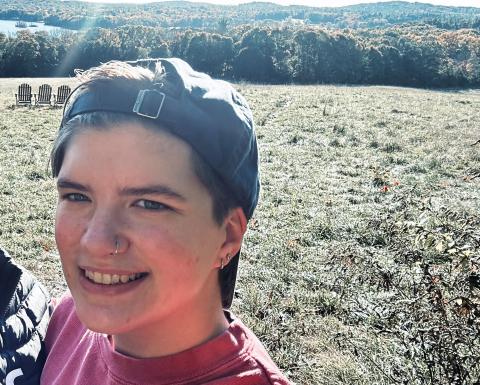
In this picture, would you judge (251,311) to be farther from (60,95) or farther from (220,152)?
(60,95)

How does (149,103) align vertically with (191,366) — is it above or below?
above

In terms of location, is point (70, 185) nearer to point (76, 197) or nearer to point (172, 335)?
point (76, 197)

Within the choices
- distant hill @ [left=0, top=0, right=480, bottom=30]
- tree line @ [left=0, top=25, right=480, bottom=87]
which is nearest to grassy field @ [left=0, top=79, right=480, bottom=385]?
tree line @ [left=0, top=25, right=480, bottom=87]

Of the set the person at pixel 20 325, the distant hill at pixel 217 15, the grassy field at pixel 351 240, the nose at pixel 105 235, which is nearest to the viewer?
the nose at pixel 105 235

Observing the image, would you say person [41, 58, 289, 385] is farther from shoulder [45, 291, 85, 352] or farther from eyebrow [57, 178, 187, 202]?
shoulder [45, 291, 85, 352]

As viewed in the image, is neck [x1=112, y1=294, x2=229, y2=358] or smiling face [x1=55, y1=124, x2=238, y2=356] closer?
smiling face [x1=55, y1=124, x2=238, y2=356]

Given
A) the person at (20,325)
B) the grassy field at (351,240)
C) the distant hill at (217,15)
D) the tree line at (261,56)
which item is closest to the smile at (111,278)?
the person at (20,325)

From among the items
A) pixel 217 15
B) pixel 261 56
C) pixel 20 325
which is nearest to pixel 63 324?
pixel 20 325

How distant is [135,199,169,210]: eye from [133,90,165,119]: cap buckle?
Result: 0.55ft

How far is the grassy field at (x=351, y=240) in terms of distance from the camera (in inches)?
102

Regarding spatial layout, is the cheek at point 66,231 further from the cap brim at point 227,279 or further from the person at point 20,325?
the person at point 20,325

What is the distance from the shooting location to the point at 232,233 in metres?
1.25

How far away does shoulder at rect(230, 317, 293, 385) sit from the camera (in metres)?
1.09

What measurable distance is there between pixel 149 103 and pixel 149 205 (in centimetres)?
20
